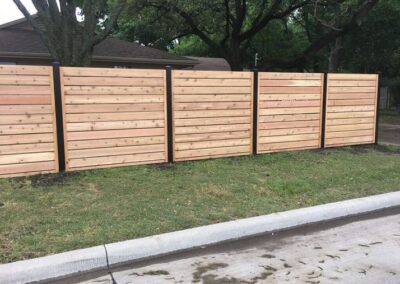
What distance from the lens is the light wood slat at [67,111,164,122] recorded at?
275 inches

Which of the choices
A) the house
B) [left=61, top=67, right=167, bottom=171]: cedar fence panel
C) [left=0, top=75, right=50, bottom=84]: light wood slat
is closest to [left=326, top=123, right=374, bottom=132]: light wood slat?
[left=61, top=67, right=167, bottom=171]: cedar fence panel

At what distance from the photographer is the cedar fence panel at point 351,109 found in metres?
9.66

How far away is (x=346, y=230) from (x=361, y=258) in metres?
0.85

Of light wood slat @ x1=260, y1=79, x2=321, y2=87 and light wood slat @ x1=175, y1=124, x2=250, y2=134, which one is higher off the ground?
light wood slat @ x1=260, y1=79, x2=321, y2=87

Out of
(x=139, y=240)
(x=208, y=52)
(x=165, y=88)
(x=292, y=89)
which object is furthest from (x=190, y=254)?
(x=208, y=52)

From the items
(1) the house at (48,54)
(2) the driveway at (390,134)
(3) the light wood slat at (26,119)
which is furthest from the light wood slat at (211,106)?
(1) the house at (48,54)

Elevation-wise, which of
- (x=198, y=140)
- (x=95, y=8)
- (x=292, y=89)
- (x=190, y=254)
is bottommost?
(x=190, y=254)

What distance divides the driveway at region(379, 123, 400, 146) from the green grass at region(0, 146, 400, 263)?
3.54 metres

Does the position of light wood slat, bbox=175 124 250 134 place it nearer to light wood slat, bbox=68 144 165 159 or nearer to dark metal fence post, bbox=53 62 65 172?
light wood slat, bbox=68 144 165 159

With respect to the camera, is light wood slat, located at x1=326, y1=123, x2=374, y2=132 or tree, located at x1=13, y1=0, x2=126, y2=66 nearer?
tree, located at x1=13, y1=0, x2=126, y2=66

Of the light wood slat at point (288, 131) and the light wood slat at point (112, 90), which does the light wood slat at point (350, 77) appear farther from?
the light wood slat at point (112, 90)

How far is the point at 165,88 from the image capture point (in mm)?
7684

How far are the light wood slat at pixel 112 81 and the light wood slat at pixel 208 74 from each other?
384 millimetres

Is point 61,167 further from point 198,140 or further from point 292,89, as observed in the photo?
point 292,89
